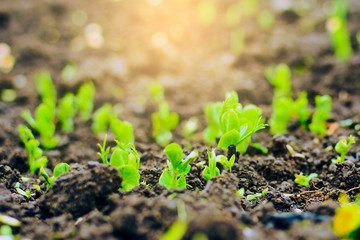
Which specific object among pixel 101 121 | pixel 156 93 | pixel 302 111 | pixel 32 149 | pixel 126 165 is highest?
pixel 156 93

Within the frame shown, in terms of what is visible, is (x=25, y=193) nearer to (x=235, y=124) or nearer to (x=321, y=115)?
(x=235, y=124)

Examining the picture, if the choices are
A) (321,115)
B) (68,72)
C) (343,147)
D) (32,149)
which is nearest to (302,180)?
(343,147)

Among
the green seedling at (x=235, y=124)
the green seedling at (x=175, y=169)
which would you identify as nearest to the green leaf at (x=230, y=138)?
the green seedling at (x=235, y=124)

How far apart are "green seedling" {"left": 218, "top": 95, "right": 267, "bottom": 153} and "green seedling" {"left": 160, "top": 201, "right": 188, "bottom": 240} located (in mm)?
516

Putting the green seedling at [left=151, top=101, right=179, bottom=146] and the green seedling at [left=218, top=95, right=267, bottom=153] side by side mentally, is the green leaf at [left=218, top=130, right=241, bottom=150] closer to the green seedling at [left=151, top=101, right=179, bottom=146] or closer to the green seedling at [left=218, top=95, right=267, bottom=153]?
the green seedling at [left=218, top=95, right=267, bottom=153]

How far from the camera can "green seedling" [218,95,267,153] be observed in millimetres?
1583

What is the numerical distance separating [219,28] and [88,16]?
1918 mm

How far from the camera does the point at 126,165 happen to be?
4.86 feet

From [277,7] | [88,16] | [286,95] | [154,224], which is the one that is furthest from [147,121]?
[277,7]

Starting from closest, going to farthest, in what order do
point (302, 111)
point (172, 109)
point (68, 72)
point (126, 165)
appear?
point (126, 165), point (302, 111), point (172, 109), point (68, 72)

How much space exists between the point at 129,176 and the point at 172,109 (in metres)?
1.41

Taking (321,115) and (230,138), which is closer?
(230,138)

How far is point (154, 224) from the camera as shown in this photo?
1.19 m

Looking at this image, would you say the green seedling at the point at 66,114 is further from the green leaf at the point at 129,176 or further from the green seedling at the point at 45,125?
the green leaf at the point at 129,176
